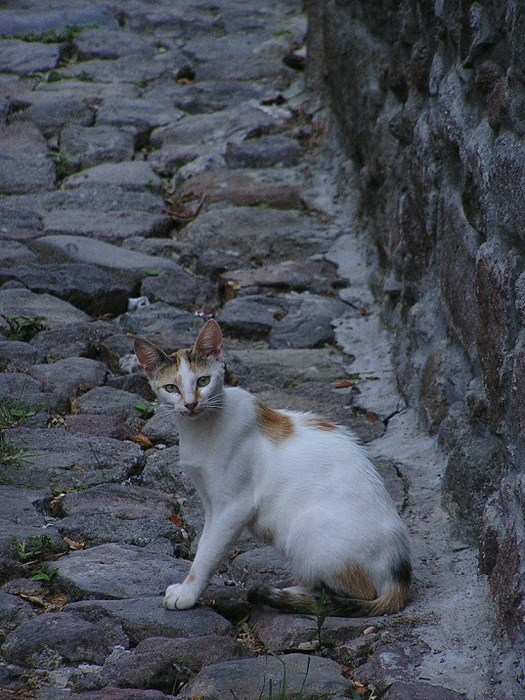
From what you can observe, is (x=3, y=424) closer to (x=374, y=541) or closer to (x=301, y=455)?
(x=301, y=455)

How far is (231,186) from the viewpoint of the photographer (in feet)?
22.5

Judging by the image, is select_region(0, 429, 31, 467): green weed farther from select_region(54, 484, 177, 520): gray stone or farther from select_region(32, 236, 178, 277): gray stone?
select_region(32, 236, 178, 277): gray stone

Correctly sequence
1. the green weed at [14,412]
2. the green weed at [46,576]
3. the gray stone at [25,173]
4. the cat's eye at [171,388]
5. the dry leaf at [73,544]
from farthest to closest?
1. the gray stone at [25,173]
2. the green weed at [14,412]
3. the dry leaf at [73,544]
4. the cat's eye at [171,388]
5. the green weed at [46,576]

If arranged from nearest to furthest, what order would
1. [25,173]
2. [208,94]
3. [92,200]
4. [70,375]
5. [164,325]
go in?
[70,375] < [164,325] < [92,200] < [25,173] < [208,94]

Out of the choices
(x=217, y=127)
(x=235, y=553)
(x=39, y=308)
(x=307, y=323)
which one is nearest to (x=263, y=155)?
(x=217, y=127)

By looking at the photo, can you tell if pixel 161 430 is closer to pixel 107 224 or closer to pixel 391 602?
pixel 391 602

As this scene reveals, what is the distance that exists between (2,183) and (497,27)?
4.81 metres

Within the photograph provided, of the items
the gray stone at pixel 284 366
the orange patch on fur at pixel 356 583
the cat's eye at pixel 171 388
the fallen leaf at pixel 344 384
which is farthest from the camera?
the gray stone at pixel 284 366

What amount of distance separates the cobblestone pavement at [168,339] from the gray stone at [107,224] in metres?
0.02

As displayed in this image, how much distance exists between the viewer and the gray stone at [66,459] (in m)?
3.67

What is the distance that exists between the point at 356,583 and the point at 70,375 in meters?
2.14

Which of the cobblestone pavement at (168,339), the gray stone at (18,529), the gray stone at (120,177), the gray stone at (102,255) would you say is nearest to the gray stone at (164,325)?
the cobblestone pavement at (168,339)

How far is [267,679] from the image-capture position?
7.95ft

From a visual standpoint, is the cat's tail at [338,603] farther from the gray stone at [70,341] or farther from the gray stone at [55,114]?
the gray stone at [55,114]
